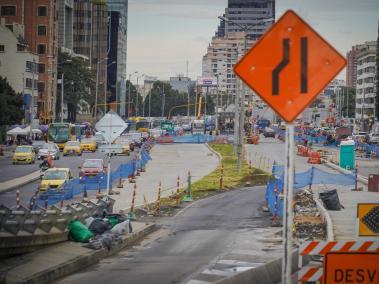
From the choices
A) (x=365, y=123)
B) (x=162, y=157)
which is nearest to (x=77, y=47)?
(x=162, y=157)

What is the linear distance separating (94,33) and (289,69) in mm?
78326

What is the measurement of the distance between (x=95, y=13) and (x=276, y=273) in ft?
244

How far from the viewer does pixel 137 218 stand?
28344 millimetres

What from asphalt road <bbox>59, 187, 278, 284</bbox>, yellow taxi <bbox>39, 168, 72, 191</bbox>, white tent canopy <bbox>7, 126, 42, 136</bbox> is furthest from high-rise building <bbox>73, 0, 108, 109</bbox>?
asphalt road <bbox>59, 187, 278, 284</bbox>

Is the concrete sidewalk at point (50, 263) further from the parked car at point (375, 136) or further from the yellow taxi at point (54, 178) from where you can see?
the parked car at point (375, 136)

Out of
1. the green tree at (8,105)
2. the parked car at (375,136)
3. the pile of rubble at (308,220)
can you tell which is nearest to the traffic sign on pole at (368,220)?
the pile of rubble at (308,220)

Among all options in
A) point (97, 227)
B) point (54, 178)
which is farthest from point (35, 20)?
point (54, 178)

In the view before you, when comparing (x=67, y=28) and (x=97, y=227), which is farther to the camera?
(x=67, y=28)

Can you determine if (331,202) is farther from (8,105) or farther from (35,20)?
(8,105)

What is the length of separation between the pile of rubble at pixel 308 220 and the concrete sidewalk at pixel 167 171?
641 cm

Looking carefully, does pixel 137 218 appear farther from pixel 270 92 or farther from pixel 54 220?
pixel 270 92

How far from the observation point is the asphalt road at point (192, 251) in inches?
647

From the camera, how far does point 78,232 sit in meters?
19.8

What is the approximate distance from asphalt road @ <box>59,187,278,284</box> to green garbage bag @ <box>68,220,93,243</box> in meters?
0.81
